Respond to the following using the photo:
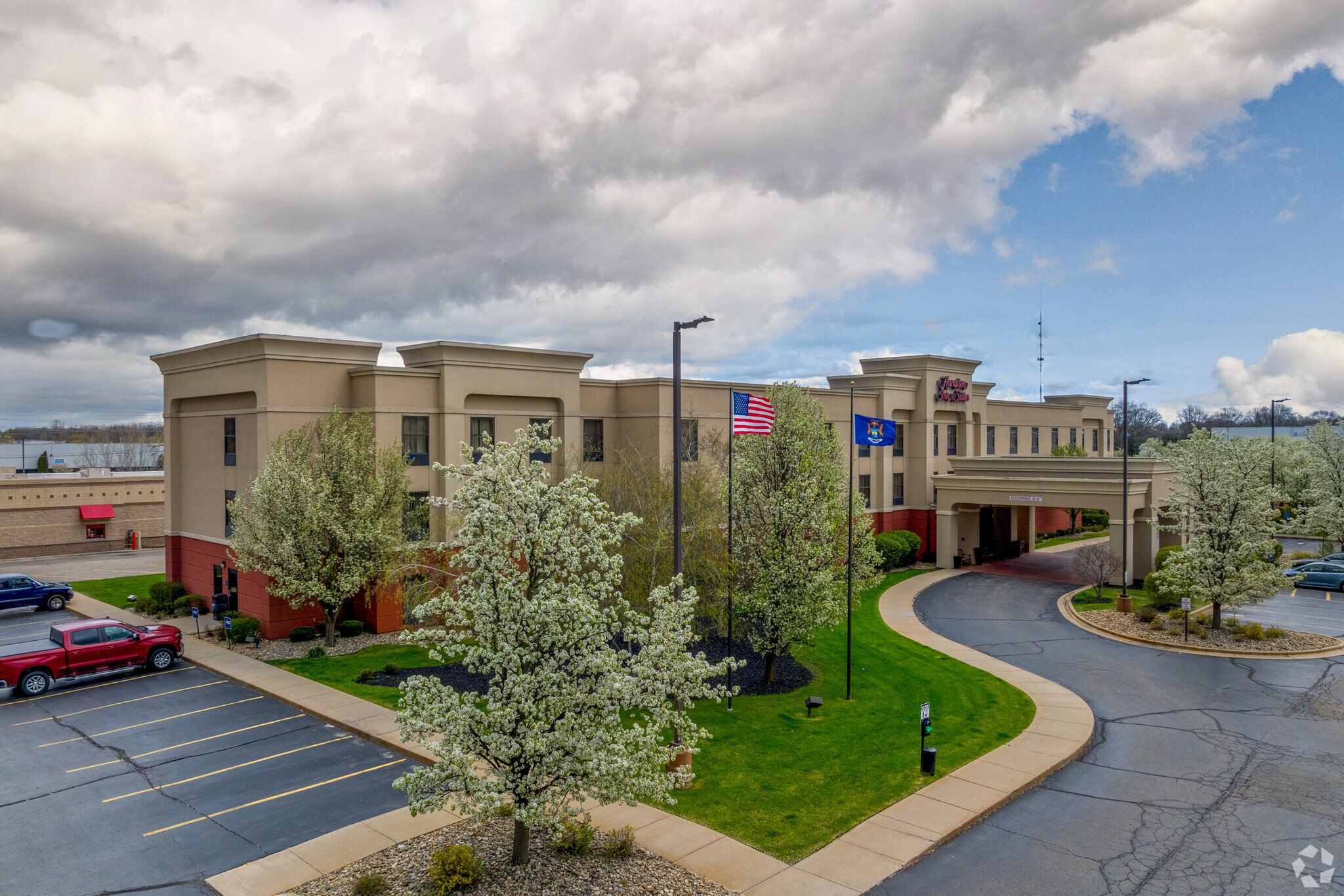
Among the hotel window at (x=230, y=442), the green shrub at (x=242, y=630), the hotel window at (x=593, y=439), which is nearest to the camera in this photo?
the green shrub at (x=242, y=630)

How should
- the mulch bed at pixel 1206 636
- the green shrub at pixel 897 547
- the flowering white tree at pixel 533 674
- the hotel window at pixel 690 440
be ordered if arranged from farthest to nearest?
the green shrub at pixel 897 547 → the hotel window at pixel 690 440 → the mulch bed at pixel 1206 636 → the flowering white tree at pixel 533 674

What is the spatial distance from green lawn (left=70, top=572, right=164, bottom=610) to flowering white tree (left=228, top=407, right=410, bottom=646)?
12.7 metres

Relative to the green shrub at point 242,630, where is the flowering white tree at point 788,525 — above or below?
above

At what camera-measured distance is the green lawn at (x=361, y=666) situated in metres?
21.8

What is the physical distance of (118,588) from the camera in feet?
127

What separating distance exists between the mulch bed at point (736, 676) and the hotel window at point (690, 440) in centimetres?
759

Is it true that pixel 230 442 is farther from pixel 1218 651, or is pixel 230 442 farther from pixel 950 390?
pixel 950 390

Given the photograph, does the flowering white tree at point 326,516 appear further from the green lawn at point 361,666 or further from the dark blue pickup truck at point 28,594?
the dark blue pickup truck at point 28,594

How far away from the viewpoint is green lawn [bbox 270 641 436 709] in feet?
71.4

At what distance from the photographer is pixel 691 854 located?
42.0 feet

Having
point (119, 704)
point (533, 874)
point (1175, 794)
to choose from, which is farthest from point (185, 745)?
point (1175, 794)

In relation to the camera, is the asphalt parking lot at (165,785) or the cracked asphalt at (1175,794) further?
the asphalt parking lot at (165,785)

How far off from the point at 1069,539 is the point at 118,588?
2335 inches

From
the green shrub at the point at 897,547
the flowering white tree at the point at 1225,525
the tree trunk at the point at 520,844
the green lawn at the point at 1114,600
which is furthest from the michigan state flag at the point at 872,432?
the tree trunk at the point at 520,844
